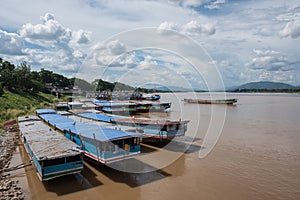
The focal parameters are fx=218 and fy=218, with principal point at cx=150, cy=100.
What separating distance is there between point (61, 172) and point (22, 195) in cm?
167

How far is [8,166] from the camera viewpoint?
11.5 metres

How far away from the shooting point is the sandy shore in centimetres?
852

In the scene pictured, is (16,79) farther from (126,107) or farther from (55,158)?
(55,158)

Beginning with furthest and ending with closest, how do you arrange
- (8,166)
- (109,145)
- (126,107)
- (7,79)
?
(7,79) → (126,107) → (8,166) → (109,145)

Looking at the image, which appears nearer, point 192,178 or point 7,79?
point 192,178

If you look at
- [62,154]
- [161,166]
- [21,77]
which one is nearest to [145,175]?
[161,166]

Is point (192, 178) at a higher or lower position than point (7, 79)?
lower

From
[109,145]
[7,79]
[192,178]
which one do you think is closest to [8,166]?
[109,145]

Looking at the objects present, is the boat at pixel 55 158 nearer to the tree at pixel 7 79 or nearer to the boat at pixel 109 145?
the boat at pixel 109 145

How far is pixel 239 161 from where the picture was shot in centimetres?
1299

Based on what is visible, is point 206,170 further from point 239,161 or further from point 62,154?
point 62,154

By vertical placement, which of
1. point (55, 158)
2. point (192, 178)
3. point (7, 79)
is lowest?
point (192, 178)

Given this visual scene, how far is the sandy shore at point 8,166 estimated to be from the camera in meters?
8.52

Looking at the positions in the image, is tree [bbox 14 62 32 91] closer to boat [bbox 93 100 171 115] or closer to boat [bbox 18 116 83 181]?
boat [bbox 93 100 171 115]
